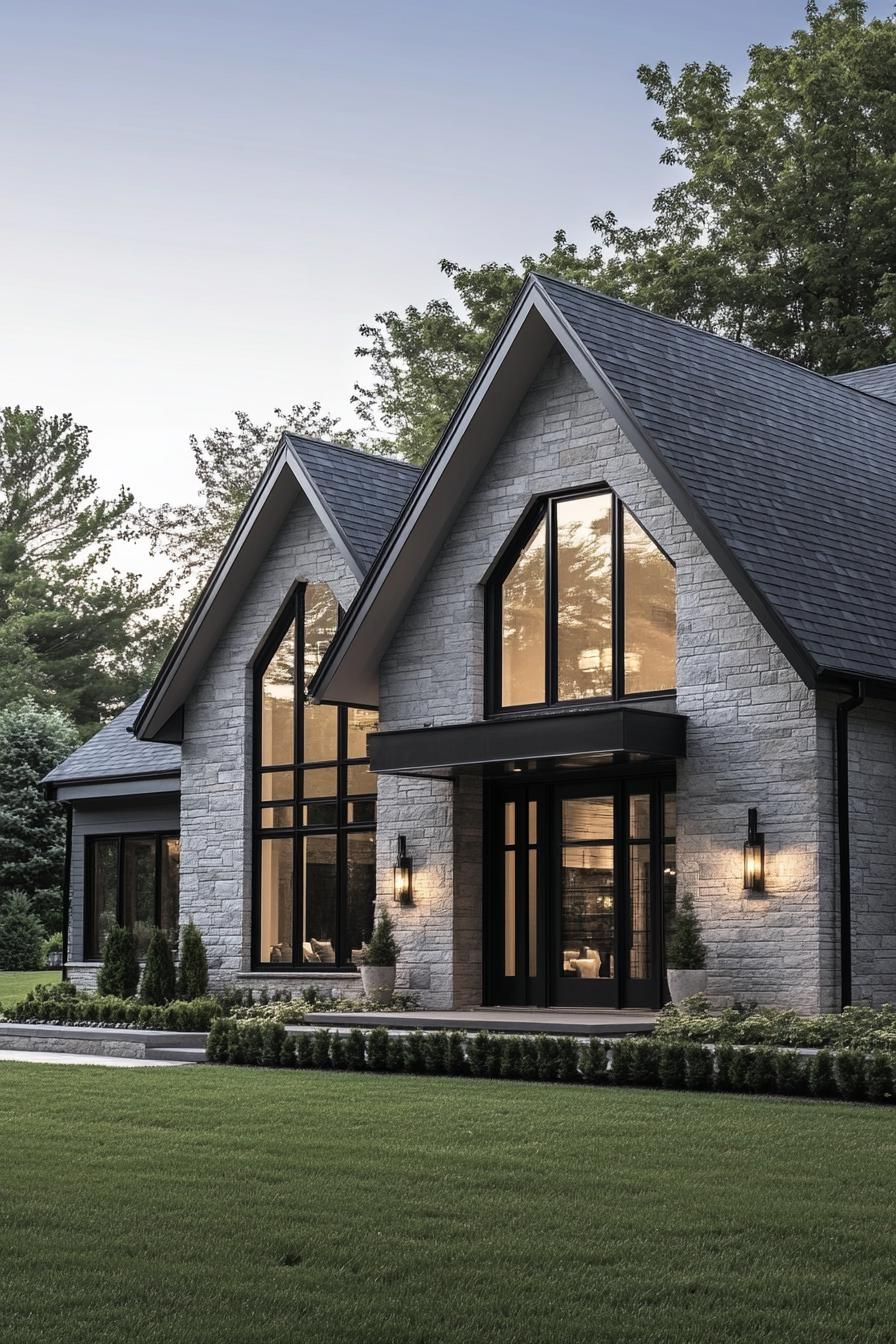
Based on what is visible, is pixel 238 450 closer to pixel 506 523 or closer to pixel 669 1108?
pixel 506 523

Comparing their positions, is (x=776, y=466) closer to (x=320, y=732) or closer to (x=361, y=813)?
(x=361, y=813)

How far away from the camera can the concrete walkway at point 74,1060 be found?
52.0 feet

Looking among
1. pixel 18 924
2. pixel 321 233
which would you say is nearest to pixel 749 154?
pixel 321 233

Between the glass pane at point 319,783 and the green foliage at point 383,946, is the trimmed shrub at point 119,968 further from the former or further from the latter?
the green foliage at point 383,946

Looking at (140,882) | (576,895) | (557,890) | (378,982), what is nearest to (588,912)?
(576,895)

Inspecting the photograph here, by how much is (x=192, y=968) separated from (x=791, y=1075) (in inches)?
409

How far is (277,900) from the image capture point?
21.4 m

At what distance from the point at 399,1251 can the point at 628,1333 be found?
1436mm

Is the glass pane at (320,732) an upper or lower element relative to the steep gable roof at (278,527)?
lower

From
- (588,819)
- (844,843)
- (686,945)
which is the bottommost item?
(686,945)

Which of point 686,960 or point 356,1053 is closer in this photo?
point 356,1053

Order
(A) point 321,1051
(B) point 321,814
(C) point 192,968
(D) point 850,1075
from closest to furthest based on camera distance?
(D) point 850,1075 → (A) point 321,1051 → (C) point 192,968 → (B) point 321,814

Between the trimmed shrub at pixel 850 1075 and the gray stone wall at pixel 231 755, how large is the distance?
10547mm

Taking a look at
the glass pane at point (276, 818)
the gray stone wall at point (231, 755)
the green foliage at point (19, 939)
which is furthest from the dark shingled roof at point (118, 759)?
the green foliage at point (19, 939)
